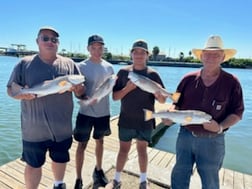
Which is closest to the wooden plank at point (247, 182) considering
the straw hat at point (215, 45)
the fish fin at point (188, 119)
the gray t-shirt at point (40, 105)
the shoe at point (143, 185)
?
the shoe at point (143, 185)

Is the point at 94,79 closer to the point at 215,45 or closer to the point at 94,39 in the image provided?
the point at 94,39

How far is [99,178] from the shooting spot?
10.1 ft

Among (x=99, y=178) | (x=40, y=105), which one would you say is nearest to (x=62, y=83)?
(x=40, y=105)

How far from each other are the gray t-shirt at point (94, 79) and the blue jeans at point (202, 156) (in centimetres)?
100

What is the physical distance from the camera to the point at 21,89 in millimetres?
2129

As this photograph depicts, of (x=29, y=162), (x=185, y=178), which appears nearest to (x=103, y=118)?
(x=29, y=162)

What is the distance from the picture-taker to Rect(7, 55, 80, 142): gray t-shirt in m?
2.22

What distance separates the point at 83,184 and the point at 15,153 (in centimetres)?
376

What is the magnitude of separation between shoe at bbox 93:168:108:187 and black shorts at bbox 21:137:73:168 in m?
0.80

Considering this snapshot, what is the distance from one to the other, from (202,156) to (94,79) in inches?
55.5

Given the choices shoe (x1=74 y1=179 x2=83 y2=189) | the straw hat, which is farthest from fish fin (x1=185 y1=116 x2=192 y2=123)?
shoe (x1=74 y1=179 x2=83 y2=189)

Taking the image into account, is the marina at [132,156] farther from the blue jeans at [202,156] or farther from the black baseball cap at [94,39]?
the black baseball cap at [94,39]

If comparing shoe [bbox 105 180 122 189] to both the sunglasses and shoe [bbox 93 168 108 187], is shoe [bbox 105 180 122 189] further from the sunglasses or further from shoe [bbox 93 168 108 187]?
the sunglasses

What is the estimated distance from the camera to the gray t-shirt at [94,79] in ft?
9.01
